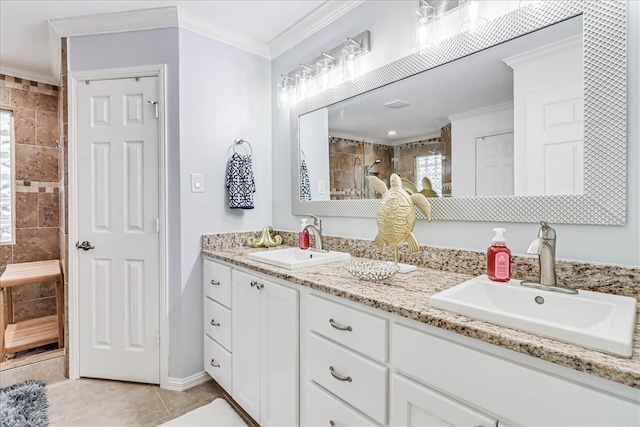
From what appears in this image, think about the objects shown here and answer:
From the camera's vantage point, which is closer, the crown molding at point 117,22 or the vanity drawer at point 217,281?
the vanity drawer at point 217,281

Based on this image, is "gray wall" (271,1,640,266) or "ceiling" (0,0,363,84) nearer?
"gray wall" (271,1,640,266)

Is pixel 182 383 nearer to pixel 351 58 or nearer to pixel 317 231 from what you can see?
pixel 317 231

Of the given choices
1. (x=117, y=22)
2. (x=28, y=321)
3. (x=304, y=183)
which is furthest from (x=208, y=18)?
(x=28, y=321)

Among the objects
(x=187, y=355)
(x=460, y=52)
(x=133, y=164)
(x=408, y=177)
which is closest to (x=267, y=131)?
(x=133, y=164)

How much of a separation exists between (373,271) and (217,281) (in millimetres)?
1110

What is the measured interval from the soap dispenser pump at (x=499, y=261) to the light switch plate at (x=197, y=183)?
1731 millimetres

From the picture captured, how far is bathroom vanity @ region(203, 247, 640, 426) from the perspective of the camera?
67 centimetres

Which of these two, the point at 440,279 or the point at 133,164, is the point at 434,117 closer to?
the point at 440,279

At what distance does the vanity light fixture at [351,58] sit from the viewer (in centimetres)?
180

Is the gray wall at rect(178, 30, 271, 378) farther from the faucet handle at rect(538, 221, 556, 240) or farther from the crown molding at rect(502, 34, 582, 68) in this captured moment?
the faucet handle at rect(538, 221, 556, 240)

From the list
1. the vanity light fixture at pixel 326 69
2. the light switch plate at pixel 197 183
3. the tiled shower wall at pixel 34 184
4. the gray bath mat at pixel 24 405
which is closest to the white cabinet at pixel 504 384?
the vanity light fixture at pixel 326 69

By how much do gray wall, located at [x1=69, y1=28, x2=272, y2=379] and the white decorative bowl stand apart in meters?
1.26

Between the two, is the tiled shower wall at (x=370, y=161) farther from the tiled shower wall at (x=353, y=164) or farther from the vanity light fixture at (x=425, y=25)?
the vanity light fixture at (x=425, y=25)

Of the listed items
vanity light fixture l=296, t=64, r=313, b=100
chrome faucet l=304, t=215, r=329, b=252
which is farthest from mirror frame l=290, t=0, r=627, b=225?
vanity light fixture l=296, t=64, r=313, b=100
